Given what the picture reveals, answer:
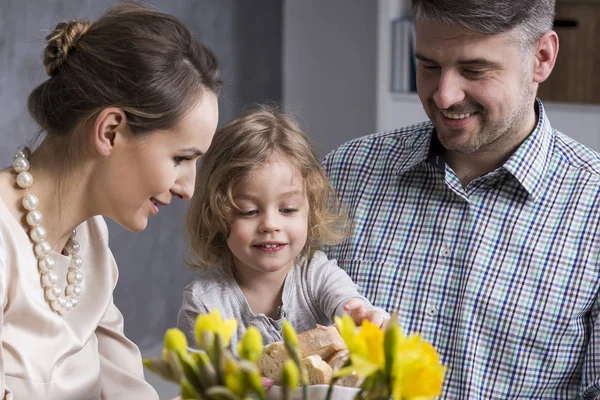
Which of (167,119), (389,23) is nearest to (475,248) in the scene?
(167,119)

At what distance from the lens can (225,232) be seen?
1.77 metres

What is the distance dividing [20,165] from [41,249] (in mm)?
144

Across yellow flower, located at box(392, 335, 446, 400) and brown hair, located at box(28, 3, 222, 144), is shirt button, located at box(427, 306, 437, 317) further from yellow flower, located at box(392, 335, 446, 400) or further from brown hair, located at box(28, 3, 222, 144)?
yellow flower, located at box(392, 335, 446, 400)

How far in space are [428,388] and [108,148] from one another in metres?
0.78

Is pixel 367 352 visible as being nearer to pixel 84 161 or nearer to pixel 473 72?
pixel 84 161

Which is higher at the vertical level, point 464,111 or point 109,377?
point 464,111

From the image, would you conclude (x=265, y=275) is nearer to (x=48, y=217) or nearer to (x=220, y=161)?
(x=220, y=161)

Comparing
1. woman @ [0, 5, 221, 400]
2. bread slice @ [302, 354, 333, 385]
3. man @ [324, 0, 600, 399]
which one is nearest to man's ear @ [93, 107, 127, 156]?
woman @ [0, 5, 221, 400]

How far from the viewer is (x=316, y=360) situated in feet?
4.31

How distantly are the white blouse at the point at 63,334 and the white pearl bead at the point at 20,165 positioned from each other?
0.07 m

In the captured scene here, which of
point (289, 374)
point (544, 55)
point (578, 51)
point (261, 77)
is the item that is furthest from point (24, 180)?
point (261, 77)

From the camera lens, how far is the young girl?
67.7 inches

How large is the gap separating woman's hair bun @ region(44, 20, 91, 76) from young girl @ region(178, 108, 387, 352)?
0.42 meters

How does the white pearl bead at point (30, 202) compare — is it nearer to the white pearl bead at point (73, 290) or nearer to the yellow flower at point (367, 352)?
the white pearl bead at point (73, 290)
